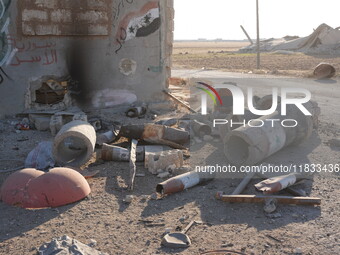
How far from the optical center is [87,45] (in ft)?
31.7

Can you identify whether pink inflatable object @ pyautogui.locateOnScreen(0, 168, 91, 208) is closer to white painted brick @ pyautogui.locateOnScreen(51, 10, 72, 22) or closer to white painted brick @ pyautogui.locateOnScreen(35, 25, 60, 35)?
white painted brick @ pyautogui.locateOnScreen(35, 25, 60, 35)

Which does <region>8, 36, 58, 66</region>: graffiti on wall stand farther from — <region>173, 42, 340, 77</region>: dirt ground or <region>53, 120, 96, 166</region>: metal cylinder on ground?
<region>173, 42, 340, 77</region>: dirt ground

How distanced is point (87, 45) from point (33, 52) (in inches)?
47.5

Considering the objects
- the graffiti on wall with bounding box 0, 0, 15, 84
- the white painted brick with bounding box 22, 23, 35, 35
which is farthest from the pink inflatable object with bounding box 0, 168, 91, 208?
the white painted brick with bounding box 22, 23, 35, 35

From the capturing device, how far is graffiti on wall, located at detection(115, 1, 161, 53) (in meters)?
9.97

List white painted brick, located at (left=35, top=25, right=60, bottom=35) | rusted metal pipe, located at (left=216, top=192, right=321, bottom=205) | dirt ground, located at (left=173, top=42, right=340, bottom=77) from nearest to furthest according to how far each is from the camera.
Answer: rusted metal pipe, located at (left=216, top=192, right=321, bottom=205)
white painted brick, located at (left=35, top=25, right=60, bottom=35)
dirt ground, located at (left=173, top=42, right=340, bottom=77)

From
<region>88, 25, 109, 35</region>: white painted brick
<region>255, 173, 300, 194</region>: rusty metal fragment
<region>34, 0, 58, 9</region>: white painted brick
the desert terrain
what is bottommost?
the desert terrain

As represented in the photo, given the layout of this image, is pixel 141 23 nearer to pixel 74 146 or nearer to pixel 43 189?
pixel 74 146

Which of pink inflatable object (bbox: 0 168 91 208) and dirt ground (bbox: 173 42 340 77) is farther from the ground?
dirt ground (bbox: 173 42 340 77)

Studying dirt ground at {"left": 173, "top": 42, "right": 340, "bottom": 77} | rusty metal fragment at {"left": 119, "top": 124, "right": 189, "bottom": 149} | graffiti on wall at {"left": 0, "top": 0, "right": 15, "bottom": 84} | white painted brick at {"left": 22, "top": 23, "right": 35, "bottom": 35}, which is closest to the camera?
rusty metal fragment at {"left": 119, "top": 124, "right": 189, "bottom": 149}

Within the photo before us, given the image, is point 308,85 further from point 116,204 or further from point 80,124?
point 116,204

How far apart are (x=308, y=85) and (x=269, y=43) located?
1109 inches

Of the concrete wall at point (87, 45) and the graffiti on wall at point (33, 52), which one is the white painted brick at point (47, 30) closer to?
the concrete wall at point (87, 45)

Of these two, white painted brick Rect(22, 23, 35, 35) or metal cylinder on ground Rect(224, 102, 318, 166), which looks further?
white painted brick Rect(22, 23, 35, 35)
